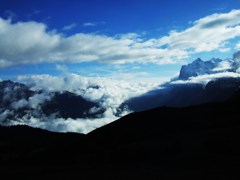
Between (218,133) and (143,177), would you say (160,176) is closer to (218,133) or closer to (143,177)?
(143,177)

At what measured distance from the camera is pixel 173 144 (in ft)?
440

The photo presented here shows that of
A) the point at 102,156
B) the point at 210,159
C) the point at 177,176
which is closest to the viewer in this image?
the point at 177,176

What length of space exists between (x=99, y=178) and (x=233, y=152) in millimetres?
48525

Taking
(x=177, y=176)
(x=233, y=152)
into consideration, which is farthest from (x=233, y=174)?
(x=233, y=152)

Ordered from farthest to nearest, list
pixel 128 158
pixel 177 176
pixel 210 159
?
pixel 128 158 < pixel 210 159 < pixel 177 176

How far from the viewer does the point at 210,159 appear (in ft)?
328

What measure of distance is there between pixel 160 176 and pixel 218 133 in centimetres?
6858

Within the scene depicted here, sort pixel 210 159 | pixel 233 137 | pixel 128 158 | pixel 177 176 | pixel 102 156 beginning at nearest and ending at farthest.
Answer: pixel 177 176, pixel 210 159, pixel 233 137, pixel 128 158, pixel 102 156

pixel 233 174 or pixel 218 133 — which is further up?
pixel 218 133

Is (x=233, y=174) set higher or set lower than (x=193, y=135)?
lower

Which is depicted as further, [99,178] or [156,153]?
[156,153]

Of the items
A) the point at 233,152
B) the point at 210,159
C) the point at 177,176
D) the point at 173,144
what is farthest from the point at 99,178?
the point at 173,144

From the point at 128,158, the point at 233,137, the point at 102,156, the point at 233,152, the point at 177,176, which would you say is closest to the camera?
the point at 177,176

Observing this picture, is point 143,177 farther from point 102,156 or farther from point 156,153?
point 102,156
